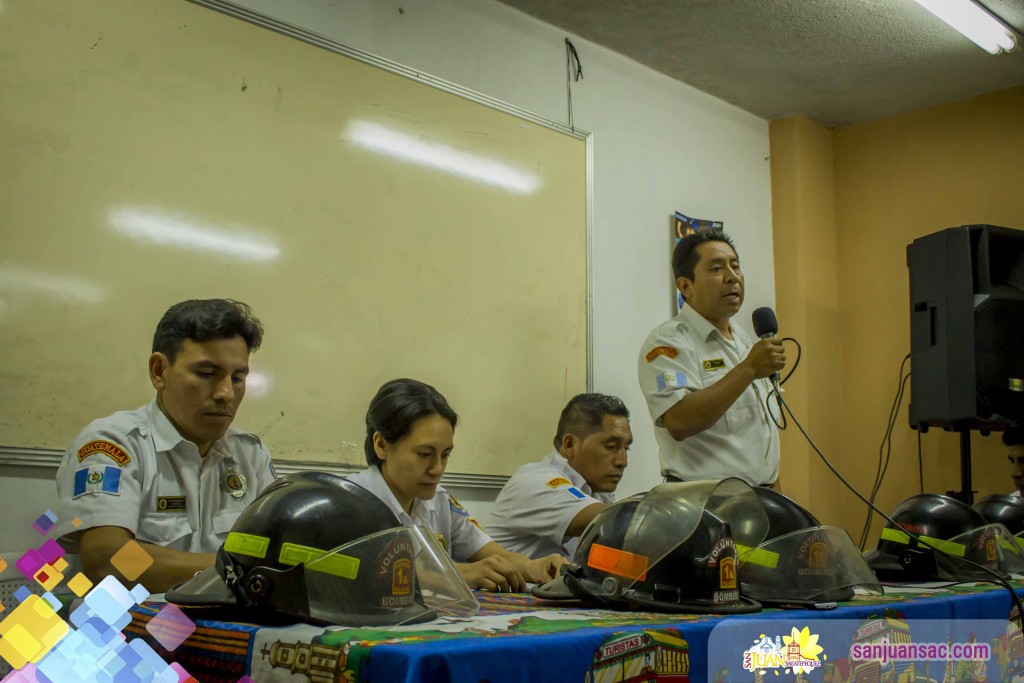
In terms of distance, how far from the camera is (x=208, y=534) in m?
2.08

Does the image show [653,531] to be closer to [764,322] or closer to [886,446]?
[764,322]

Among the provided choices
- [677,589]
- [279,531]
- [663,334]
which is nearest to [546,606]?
[677,589]

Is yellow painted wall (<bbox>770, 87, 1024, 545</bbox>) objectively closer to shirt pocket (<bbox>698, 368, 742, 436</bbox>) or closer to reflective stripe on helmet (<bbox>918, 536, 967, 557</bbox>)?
shirt pocket (<bbox>698, 368, 742, 436</bbox>)

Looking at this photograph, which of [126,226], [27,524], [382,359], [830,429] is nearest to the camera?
[27,524]

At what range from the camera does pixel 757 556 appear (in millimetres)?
1715

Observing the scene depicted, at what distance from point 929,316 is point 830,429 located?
3.46 feet

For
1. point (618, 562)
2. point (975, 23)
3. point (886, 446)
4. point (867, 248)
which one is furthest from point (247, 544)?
point (867, 248)

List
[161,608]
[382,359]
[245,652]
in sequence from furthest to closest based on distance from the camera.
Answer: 1. [382,359]
2. [161,608]
3. [245,652]

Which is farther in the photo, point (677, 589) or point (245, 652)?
point (677, 589)

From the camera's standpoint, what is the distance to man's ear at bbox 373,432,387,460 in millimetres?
2375

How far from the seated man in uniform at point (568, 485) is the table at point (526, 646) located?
0.96 metres

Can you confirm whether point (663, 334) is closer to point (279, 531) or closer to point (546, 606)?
point (546, 606)

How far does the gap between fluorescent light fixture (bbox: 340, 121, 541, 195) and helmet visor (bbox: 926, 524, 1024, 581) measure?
2036 millimetres

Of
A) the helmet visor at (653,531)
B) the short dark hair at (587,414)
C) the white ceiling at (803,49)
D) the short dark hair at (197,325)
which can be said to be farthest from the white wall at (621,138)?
the helmet visor at (653,531)
